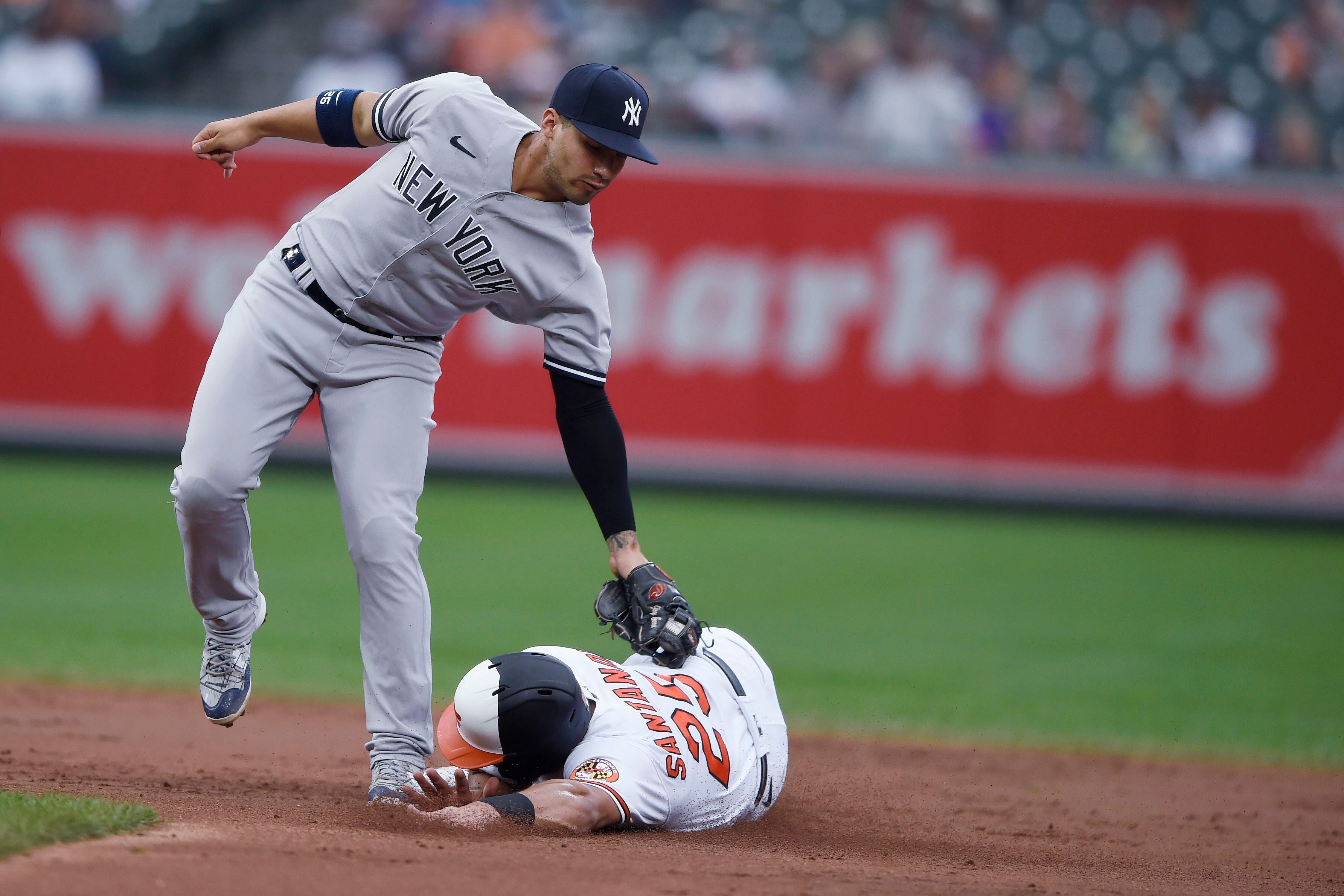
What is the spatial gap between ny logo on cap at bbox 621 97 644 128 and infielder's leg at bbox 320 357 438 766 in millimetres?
992

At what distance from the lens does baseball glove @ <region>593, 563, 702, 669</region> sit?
4461 millimetres

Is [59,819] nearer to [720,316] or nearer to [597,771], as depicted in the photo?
[597,771]

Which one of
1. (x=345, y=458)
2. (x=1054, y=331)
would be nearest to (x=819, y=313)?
(x=1054, y=331)

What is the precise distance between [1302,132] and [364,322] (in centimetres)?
1014

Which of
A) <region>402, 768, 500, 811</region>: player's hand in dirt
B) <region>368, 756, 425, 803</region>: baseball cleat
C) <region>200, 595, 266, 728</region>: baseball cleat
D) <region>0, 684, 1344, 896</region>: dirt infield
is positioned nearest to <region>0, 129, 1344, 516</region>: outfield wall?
<region>0, 684, 1344, 896</region>: dirt infield

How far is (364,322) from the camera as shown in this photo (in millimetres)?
4586

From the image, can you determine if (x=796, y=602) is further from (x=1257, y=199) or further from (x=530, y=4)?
(x=530, y=4)

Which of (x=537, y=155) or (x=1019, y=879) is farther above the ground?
(x=537, y=155)

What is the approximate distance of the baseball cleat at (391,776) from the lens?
4.43 m

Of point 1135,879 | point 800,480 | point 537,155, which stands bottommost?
point 1135,879

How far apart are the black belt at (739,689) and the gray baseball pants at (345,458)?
0.87m

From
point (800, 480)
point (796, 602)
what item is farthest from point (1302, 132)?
point (796, 602)

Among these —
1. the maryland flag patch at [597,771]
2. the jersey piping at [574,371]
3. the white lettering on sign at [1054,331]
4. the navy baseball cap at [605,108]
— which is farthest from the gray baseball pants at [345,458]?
the white lettering on sign at [1054,331]

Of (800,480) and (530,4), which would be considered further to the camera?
(530,4)
